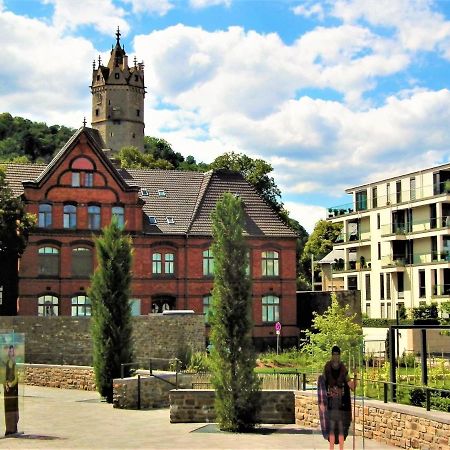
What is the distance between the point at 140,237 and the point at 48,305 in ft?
24.0

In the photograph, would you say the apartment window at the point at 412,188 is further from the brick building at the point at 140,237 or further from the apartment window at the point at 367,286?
the brick building at the point at 140,237

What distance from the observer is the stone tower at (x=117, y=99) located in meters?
161

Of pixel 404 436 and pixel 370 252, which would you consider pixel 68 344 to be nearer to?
pixel 404 436

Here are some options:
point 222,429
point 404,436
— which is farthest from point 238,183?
point 404,436

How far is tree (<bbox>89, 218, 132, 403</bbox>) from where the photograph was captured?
108 ft

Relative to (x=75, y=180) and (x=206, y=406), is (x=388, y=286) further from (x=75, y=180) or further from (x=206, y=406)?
(x=206, y=406)

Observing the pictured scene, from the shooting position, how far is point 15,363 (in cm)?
2231

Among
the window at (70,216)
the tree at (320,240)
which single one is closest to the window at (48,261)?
the window at (70,216)

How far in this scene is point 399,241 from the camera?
68938 mm

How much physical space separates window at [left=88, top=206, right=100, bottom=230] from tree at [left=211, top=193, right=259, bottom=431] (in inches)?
1163

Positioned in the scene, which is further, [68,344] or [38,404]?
[68,344]

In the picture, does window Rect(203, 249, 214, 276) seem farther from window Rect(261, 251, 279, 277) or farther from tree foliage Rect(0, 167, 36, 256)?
tree foliage Rect(0, 167, 36, 256)

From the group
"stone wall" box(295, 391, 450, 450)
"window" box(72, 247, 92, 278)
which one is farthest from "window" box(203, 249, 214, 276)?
"stone wall" box(295, 391, 450, 450)

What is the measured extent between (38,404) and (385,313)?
4397 cm
